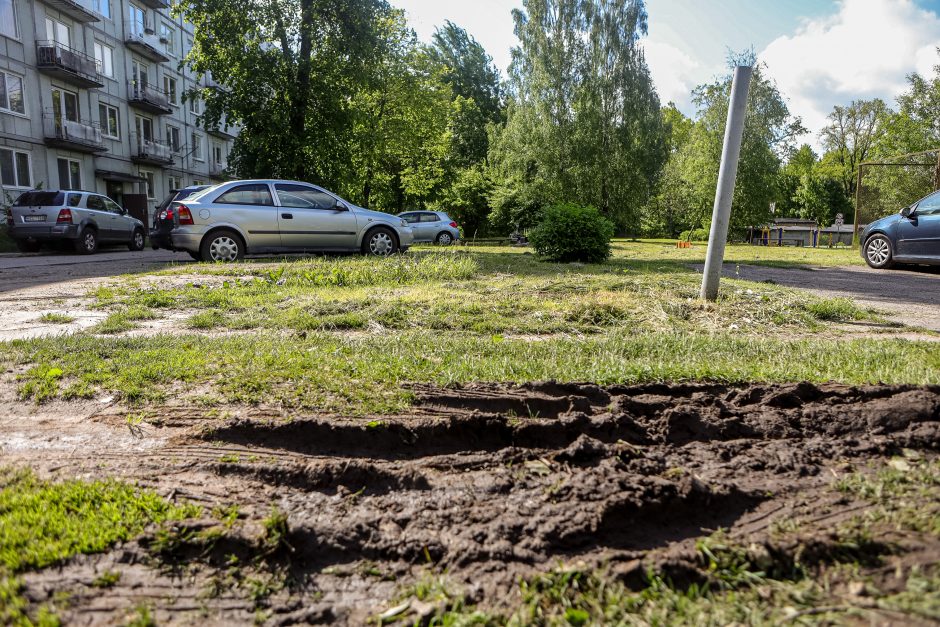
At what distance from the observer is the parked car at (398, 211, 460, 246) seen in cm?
2564

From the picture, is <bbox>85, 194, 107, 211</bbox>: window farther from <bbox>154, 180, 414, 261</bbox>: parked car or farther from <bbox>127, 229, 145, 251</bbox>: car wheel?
<bbox>154, 180, 414, 261</bbox>: parked car

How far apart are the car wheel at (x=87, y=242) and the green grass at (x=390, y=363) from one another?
51.2 feet

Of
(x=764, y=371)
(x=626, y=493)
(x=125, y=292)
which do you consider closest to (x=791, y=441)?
(x=626, y=493)

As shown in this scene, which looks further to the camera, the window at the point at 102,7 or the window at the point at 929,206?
the window at the point at 102,7

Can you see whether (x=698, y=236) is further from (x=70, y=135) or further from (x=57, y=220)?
(x=57, y=220)

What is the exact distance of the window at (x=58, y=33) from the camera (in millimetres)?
27859

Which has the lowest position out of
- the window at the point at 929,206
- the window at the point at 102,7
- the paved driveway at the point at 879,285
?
the paved driveway at the point at 879,285

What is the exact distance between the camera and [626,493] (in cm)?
223

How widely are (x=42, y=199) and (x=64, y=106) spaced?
1477cm

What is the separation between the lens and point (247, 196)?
12719 millimetres

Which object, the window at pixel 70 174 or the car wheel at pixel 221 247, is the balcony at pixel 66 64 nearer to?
the window at pixel 70 174

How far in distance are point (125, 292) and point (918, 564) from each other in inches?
334

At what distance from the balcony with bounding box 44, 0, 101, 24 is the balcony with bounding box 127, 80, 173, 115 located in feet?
14.2

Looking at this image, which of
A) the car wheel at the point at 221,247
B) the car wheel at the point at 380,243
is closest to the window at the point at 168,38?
the car wheel at the point at 221,247
